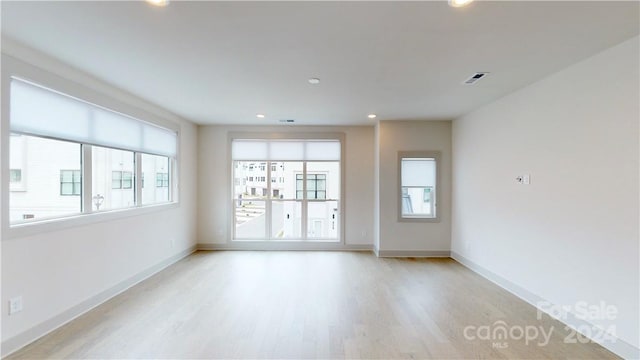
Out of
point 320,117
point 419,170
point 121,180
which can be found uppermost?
point 320,117

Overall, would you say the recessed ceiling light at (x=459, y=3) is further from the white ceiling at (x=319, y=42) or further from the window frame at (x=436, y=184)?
the window frame at (x=436, y=184)

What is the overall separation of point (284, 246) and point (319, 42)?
14.9 ft

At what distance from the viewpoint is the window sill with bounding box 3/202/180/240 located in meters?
2.59

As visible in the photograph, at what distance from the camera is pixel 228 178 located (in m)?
6.26

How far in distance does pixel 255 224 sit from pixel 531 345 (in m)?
4.91

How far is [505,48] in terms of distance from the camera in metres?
2.66

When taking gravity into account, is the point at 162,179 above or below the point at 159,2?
below

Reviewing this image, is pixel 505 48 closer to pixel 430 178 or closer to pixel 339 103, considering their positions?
pixel 339 103

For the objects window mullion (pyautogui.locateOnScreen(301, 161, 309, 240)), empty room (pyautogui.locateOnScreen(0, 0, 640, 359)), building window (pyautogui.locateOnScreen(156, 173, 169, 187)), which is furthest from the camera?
window mullion (pyautogui.locateOnScreen(301, 161, 309, 240))

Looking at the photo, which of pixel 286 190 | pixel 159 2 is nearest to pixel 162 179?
pixel 286 190

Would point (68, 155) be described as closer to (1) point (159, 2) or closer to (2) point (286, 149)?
(1) point (159, 2)

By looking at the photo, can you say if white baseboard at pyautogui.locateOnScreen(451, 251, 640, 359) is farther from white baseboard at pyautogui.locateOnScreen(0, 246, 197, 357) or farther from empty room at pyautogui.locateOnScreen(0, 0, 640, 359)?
white baseboard at pyautogui.locateOnScreen(0, 246, 197, 357)

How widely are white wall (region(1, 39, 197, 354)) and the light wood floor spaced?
221 millimetres

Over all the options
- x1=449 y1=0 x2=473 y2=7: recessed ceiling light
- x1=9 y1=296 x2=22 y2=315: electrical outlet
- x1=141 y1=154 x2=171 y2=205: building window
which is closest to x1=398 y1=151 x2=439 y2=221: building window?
x1=449 y1=0 x2=473 y2=7: recessed ceiling light
